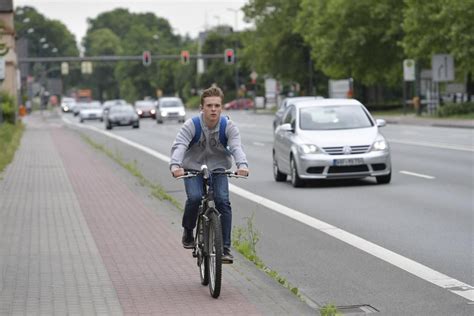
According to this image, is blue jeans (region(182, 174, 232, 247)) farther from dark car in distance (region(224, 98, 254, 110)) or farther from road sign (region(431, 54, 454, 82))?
dark car in distance (region(224, 98, 254, 110))

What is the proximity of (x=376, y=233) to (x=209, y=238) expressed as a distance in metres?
4.50

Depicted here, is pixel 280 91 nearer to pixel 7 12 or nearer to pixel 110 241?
pixel 7 12

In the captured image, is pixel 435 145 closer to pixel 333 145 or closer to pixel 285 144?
pixel 285 144

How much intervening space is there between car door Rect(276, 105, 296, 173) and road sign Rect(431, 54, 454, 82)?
3894 centimetres

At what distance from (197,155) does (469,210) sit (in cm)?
677

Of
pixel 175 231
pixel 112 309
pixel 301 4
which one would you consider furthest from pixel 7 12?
pixel 112 309

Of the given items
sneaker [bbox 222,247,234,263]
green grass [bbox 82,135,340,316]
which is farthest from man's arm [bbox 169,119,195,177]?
green grass [bbox 82,135,340,316]

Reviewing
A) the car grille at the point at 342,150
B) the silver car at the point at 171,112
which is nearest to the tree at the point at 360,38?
the silver car at the point at 171,112

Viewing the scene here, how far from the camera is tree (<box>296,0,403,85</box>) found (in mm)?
72625

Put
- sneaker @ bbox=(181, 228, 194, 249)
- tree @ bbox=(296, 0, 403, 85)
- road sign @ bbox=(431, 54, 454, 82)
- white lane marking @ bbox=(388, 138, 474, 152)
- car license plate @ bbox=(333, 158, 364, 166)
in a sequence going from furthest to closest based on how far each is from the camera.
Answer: tree @ bbox=(296, 0, 403, 85) < road sign @ bbox=(431, 54, 454, 82) < white lane marking @ bbox=(388, 138, 474, 152) < car license plate @ bbox=(333, 158, 364, 166) < sneaker @ bbox=(181, 228, 194, 249)

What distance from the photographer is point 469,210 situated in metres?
15.0

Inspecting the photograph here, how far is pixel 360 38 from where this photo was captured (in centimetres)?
7275

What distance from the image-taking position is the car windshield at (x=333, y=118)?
67.9 ft

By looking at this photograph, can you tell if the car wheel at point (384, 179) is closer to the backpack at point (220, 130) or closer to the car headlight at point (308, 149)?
the car headlight at point (308, 149)
